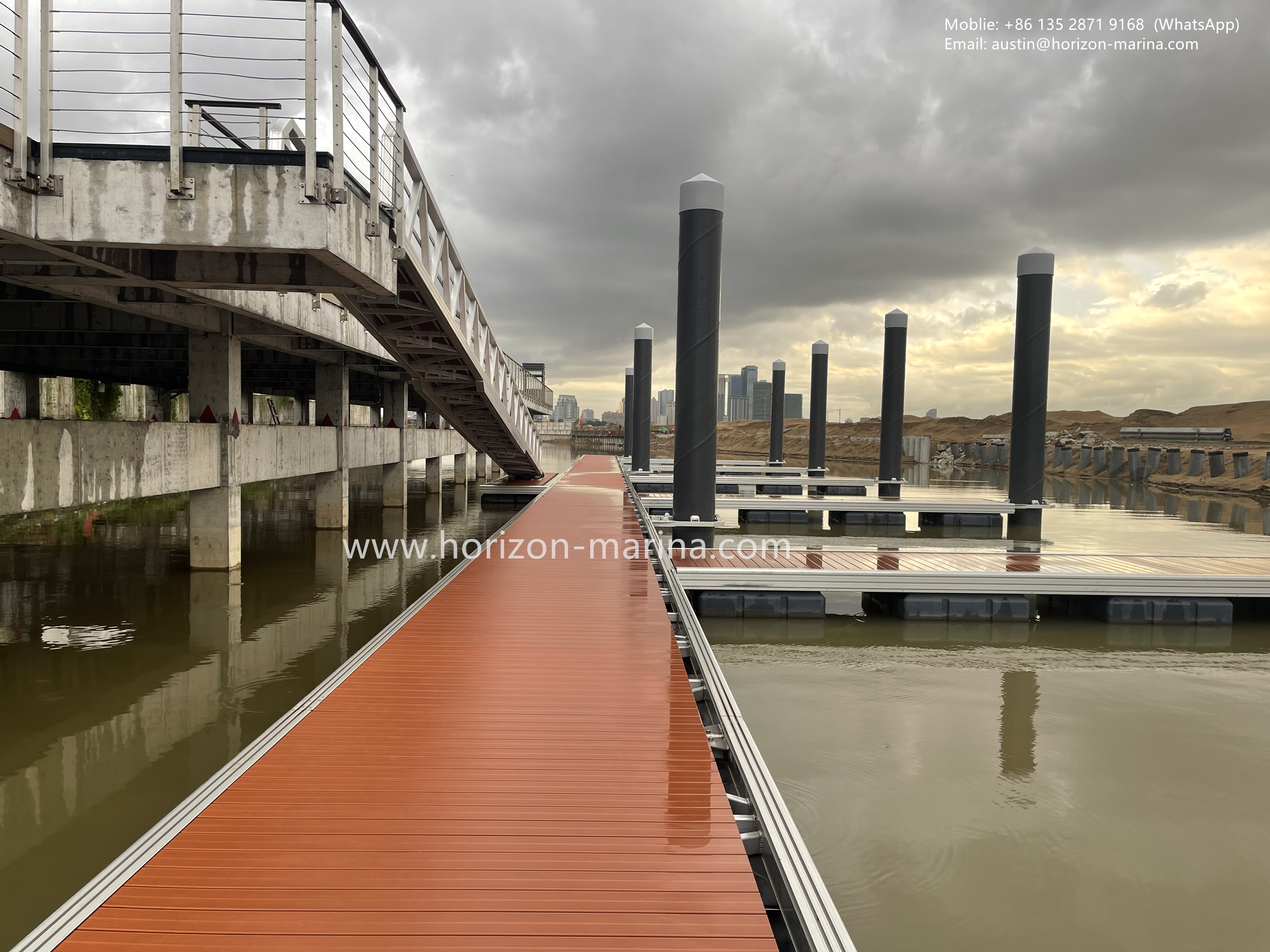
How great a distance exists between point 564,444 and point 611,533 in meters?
85.1

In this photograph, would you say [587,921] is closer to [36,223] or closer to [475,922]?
[475,922]

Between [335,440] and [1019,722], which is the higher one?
[335,440]

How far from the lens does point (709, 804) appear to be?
13.3ft

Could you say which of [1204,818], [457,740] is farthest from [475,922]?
[1204,818]

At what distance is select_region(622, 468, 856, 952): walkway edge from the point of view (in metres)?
3.05

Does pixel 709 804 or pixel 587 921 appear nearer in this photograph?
pixel 587 921

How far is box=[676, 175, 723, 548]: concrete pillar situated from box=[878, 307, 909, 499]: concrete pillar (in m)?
13.0

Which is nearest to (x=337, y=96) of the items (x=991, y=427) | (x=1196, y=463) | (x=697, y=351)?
(x=697, y=351)

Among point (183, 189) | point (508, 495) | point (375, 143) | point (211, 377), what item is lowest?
point (508, 495)

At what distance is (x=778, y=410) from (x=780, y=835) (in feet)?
101

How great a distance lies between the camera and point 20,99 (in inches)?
248

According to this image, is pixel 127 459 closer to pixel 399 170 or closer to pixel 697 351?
pixel 399 170

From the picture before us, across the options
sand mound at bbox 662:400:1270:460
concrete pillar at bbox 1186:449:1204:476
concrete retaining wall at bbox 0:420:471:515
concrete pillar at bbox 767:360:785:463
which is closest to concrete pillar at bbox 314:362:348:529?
concrete retaining wall at bbox 0:420:471:515

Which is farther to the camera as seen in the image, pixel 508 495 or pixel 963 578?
pixel 508 495
